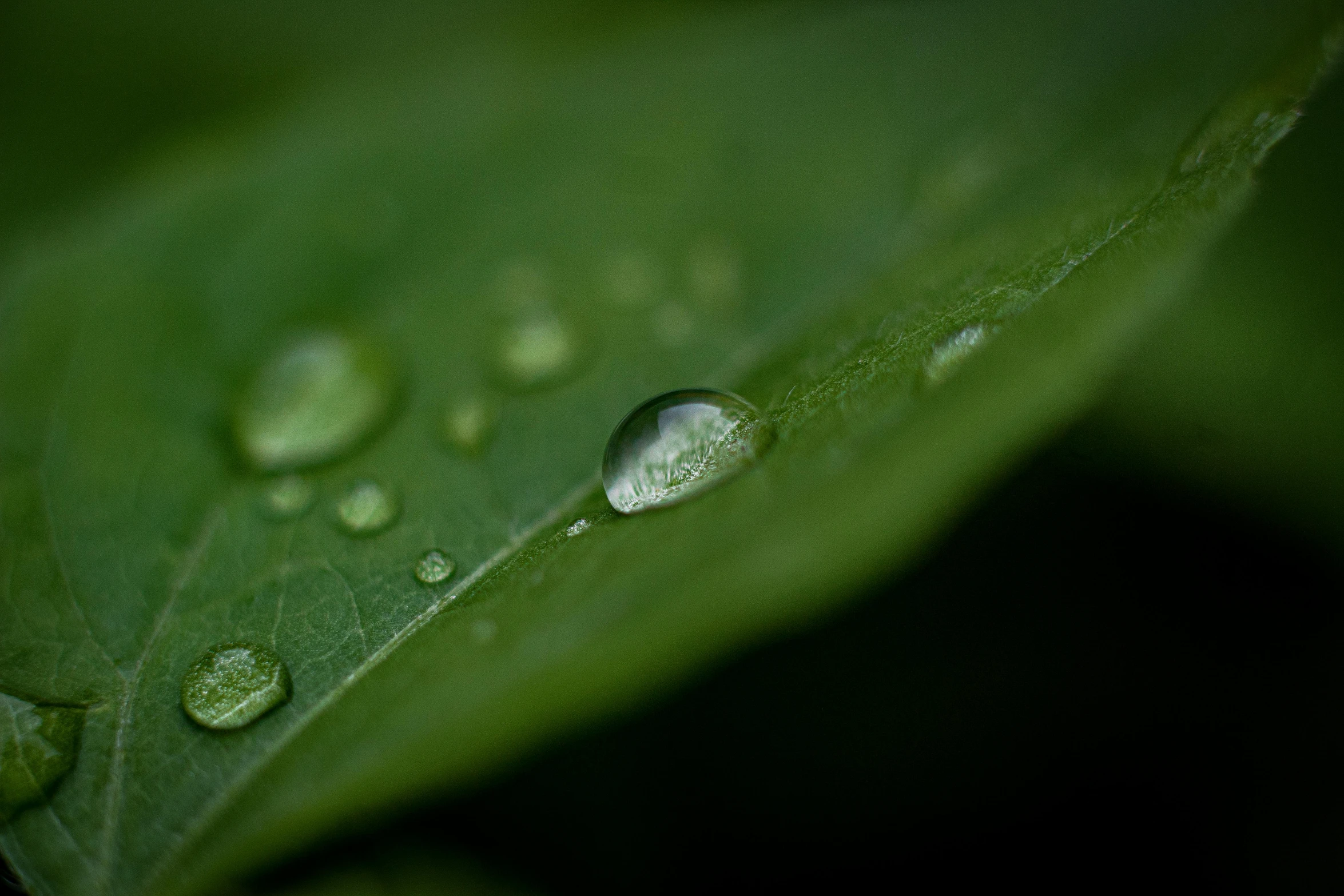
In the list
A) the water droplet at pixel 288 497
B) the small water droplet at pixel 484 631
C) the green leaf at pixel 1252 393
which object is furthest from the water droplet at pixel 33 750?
the green leaf at pixel 1252 393

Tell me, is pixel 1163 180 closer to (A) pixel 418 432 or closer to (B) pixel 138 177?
(A) pixel 418 432

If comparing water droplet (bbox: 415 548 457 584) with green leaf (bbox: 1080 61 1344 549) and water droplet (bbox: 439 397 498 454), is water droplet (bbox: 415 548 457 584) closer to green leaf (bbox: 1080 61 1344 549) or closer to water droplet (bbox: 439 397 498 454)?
water droplet (bbox: 439 397 498 454)

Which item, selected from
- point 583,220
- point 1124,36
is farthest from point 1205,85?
point 583,220

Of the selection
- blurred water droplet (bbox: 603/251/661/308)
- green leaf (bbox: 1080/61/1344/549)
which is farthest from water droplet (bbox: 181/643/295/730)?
green leaf (bbox: 1080/61/1344/549)

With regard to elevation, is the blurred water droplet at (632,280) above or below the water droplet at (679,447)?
above

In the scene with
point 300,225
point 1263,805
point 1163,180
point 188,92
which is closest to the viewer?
point 1163,180

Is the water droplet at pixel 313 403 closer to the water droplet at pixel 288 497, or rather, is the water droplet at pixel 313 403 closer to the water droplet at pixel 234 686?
the water droplet at pixel 288 497
